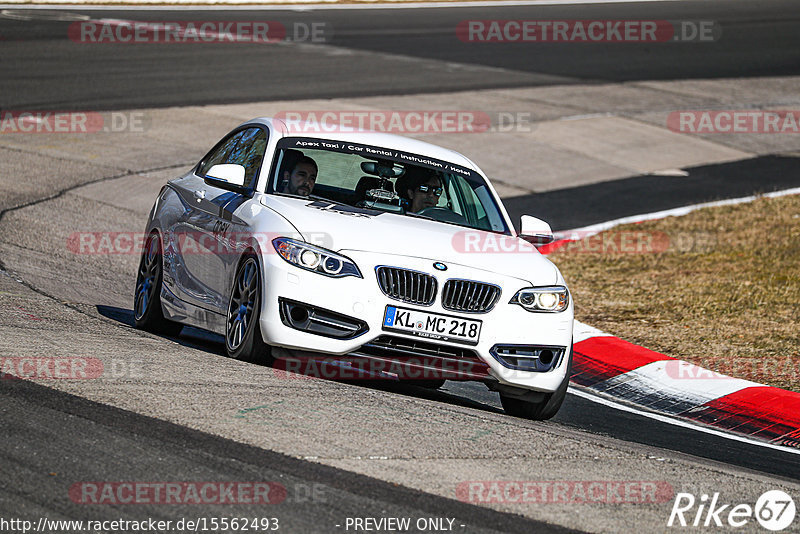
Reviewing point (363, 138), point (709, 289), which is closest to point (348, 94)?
point (709, 289)

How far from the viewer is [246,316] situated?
7.54m

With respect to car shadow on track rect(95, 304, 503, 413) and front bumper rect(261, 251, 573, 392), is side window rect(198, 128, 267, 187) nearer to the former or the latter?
car shadow on track rect(95, 304, 503, 413)

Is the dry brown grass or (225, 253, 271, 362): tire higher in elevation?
(225, 253, 271, 362): tire

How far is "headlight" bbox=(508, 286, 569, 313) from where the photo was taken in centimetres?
757

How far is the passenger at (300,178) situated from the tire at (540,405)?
193 cm

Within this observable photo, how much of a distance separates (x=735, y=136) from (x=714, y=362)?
13637mm

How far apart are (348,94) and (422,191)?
14.0m

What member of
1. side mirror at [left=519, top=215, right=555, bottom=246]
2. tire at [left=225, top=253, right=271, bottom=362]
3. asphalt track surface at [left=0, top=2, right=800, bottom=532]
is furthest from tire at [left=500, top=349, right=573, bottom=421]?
tire at [left=225, top=253, right=271, bottom=362]

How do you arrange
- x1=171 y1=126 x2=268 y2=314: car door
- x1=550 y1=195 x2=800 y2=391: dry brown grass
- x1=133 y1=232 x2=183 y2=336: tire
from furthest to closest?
x1=550 y1=195 x2=800 y2=391: dry brown grass, x1=133 y1=232 x2=183 y2=336: tire, x1=171 y1=126 x2=268 y2=314: car door

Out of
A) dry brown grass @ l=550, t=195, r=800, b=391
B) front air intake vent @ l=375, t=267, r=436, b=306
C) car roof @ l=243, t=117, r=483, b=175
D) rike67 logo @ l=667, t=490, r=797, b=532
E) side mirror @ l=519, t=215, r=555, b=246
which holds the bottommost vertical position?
dry brown grass @ l=550, t=195, r=800, b=391

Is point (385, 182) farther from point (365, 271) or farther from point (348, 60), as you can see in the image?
point (348, 60)

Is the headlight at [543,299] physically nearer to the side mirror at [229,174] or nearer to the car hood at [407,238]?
the car hood at [407,238]

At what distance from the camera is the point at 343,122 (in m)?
19.8

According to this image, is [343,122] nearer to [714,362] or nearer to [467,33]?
[714,362]
